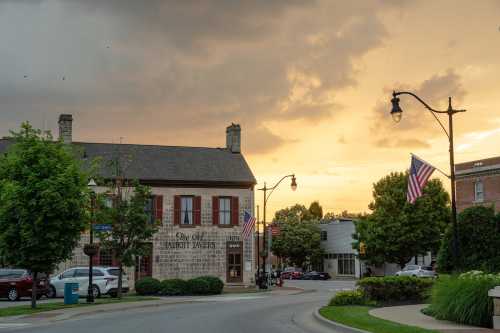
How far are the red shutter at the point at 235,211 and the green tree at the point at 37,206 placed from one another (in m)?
22.2

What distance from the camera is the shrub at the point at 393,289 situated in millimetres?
28406

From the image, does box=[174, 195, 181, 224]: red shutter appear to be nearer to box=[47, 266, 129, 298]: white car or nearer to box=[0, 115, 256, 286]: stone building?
box=[0, 115, 256, 286]: stone building

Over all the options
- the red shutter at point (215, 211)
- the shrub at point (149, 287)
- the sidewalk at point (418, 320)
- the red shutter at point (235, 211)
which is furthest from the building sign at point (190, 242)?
the sidewalk at point (418, 320)

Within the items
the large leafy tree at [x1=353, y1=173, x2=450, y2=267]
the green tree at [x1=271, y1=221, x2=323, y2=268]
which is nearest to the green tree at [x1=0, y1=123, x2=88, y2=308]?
the large leafy tree at [x1=353, y1=173, x2=450, y2=267]

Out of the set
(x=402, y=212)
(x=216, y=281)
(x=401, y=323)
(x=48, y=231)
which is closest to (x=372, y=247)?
(x=402, y=212)

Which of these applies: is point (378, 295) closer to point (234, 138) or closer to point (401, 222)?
point (234, 138)

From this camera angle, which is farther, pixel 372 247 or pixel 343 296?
pixel 372 247

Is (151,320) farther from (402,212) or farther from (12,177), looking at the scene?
(402,212)

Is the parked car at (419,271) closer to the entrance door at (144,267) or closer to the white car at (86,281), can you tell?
the entrance door at (144,267)

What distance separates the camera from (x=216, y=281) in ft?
Answer: 136

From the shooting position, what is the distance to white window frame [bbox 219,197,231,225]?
51562 mm

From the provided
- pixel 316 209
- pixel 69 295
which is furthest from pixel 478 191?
pixel 316 209

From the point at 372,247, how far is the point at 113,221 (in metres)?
38.5

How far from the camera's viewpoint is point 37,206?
94.7 feet
